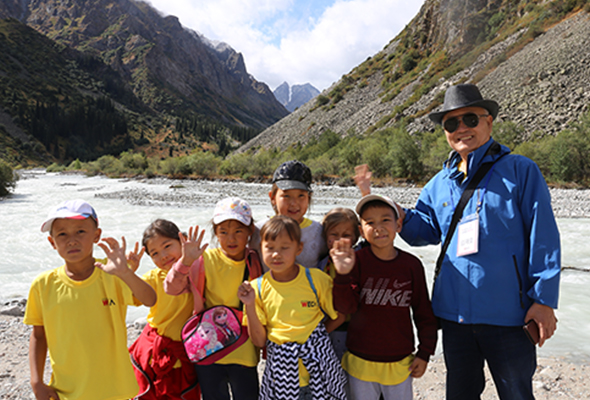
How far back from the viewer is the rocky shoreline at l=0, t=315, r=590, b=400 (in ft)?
9.00

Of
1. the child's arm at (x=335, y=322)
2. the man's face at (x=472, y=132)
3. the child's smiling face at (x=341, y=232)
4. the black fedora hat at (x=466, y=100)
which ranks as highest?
the black fedora hat at (x=466, y=100)

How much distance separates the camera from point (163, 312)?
2168 millimetres

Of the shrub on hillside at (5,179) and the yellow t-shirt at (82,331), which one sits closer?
the yellow t-shirt at (82,331)

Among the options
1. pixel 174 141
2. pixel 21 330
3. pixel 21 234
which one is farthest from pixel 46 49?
pixel 21 330

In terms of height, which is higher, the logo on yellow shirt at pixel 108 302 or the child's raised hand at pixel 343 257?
the child's raised hand at pixel 343 257

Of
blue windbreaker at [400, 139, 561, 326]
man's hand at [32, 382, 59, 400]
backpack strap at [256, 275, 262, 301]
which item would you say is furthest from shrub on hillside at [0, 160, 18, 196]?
blue windbreaker at [400, 139, 561, 326]

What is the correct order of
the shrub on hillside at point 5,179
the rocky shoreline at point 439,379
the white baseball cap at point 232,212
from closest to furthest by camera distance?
1. the white baseball cap at point 232,212
2. the rocky shoreline at point 439,379
3. the shrub on hillside at point 5,179

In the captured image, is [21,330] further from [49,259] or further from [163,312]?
[49,259]

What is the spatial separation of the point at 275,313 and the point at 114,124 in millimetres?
102519

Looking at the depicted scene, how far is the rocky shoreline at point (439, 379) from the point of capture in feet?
9.00

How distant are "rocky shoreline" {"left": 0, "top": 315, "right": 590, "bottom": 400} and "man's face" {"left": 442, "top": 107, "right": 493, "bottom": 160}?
2108 mm

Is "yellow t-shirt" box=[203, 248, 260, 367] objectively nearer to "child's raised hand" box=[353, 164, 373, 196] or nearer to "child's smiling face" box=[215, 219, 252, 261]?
"child's smiling face" box=[215, 219, 252, 261]

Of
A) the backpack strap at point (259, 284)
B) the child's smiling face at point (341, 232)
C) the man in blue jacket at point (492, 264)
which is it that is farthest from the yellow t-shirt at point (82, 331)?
the man in blue jacket at point (492, 264)

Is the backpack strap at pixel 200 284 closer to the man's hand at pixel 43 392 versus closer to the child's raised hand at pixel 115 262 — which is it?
the child's raised hand at pixel 115 262
